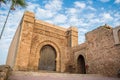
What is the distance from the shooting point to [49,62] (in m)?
12.2

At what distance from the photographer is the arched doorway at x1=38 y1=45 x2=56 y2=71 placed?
11762 mm

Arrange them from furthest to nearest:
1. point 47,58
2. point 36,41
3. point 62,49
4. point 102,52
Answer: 1. point 62,49
2. point 47,58
3. point 36,41
4. point 102,52

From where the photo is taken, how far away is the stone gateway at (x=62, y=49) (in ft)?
26.4

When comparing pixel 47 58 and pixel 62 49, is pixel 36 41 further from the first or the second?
pixel 62 49

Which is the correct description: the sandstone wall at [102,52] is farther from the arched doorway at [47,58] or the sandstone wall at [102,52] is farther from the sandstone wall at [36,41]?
the arched doorway at [47,58]

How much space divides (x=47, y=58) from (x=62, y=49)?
7.22 ft

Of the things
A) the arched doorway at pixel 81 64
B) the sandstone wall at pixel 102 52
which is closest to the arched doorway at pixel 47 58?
the arched doorway at pixel 81 64

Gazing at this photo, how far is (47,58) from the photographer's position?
12188mm

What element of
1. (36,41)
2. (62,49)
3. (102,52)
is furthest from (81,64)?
(36,41)

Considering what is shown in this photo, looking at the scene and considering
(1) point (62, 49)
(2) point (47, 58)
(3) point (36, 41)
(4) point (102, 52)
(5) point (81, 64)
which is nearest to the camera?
(4) point (102, 52)

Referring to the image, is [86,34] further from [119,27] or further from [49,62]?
[49,62]

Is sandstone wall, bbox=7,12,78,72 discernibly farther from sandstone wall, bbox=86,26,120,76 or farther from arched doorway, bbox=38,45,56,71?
sandstone wall, bbox=86,26,120,76

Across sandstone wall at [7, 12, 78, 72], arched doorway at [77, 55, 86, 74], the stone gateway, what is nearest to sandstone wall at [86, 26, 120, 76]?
the stone gateway

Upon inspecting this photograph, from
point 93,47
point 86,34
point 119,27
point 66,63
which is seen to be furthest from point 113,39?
point 66,63
